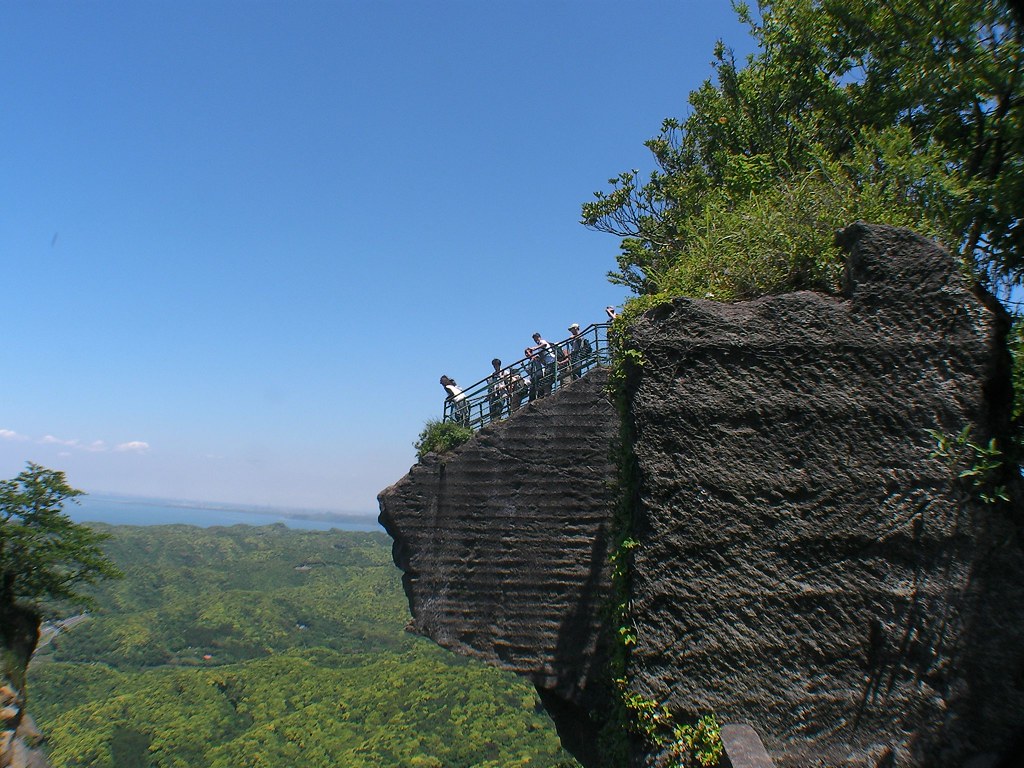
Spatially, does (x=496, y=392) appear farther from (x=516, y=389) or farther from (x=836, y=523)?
(x=836, y=523)

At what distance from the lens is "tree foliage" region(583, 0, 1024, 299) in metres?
7.27

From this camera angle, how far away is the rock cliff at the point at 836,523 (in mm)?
5695

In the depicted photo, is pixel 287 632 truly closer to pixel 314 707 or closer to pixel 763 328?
pixel 314 707

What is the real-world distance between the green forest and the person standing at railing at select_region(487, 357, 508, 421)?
86.5ft

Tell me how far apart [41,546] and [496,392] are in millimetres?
14030

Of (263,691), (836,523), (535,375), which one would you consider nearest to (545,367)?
(535,375)

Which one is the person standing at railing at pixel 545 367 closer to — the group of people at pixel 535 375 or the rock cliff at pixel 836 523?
the group of people at pixel 535 375

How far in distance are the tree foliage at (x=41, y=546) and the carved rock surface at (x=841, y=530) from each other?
17.6 m

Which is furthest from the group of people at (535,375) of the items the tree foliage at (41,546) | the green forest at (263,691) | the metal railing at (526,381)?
the green forest at (263,691)

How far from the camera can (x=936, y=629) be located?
5.72 meters

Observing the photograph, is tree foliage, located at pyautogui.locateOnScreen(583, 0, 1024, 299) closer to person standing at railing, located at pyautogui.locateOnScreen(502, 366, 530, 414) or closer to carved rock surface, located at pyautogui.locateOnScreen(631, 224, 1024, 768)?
carved rock surface, located at pyautogui.locateOnScreen(631, 224, 1024, 768)

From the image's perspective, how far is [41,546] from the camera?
1833 centimetres

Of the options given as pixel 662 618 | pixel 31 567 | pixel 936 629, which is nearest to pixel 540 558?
pixel 662 618

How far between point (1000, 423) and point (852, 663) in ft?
7.64
